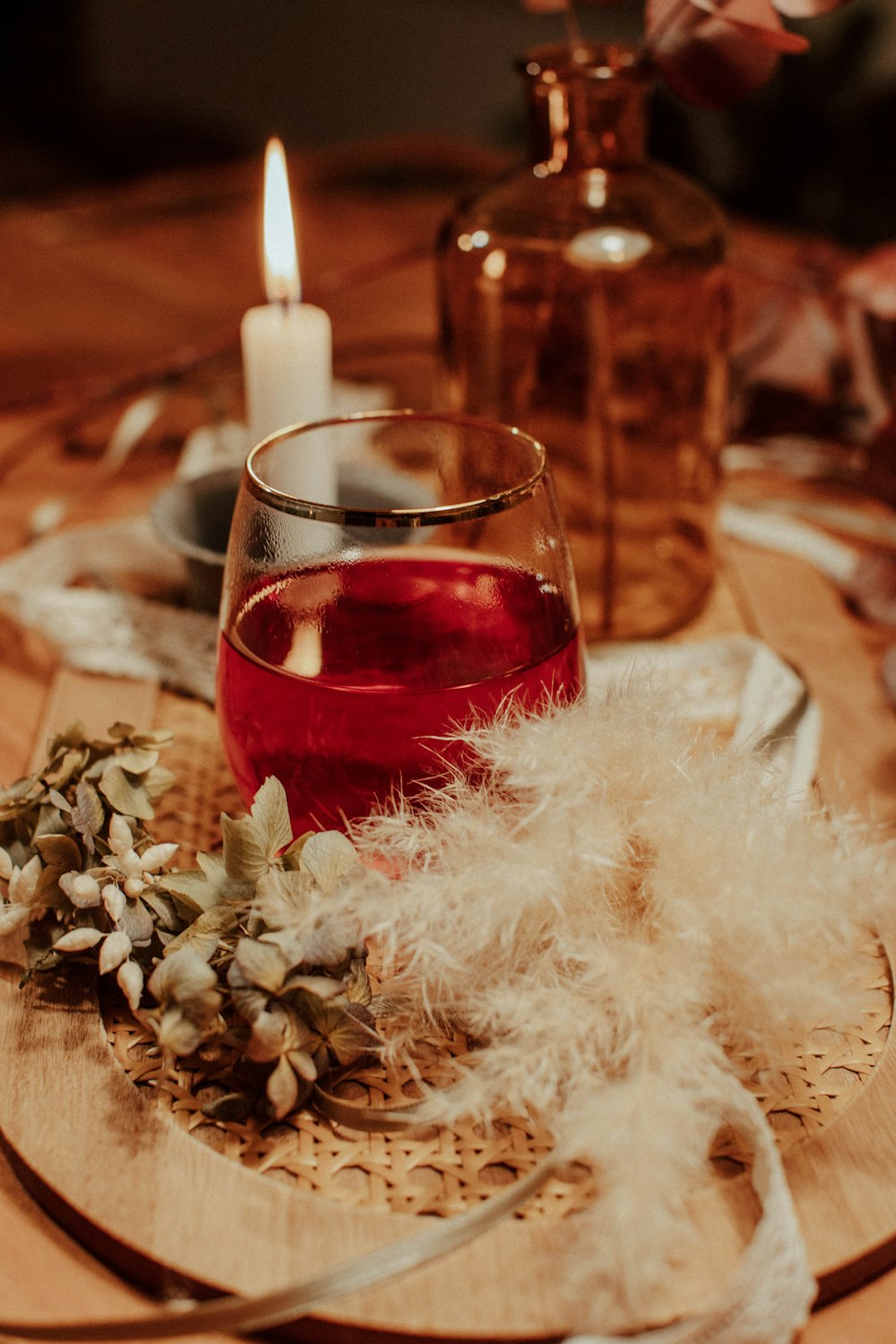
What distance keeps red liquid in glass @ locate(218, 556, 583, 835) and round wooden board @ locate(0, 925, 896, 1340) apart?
12 centimetres

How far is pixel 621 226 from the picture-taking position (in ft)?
2.14

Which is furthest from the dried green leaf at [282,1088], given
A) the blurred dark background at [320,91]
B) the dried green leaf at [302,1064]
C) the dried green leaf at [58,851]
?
the blurred dark background at [320,91]

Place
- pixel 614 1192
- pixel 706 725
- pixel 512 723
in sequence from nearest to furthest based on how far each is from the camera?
pixel 614 1192 < pixel 512 723 < pixel 706 725

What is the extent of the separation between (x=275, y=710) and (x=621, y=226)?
35 cm

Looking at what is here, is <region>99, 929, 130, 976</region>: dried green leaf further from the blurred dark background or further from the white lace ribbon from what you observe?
the blurred dark background

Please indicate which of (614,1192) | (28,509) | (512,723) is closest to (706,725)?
(512,723)

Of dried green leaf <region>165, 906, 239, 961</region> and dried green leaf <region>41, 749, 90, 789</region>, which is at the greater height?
dried green leaf <region>41, 749, 90, 789</region>

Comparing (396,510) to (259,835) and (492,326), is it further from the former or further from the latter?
(492,326)

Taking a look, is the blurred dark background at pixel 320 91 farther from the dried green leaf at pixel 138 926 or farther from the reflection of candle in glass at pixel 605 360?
the dried green leaf at pixel 138 926

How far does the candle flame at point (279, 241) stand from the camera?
2.15 ft

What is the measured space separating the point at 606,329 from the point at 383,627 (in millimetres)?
294

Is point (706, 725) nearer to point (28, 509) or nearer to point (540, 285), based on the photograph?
point (540, 285)

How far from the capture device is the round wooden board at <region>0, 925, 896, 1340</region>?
337mm

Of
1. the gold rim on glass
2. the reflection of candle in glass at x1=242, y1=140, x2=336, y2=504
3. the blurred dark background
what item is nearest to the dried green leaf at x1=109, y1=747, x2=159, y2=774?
the gold rim on glass
